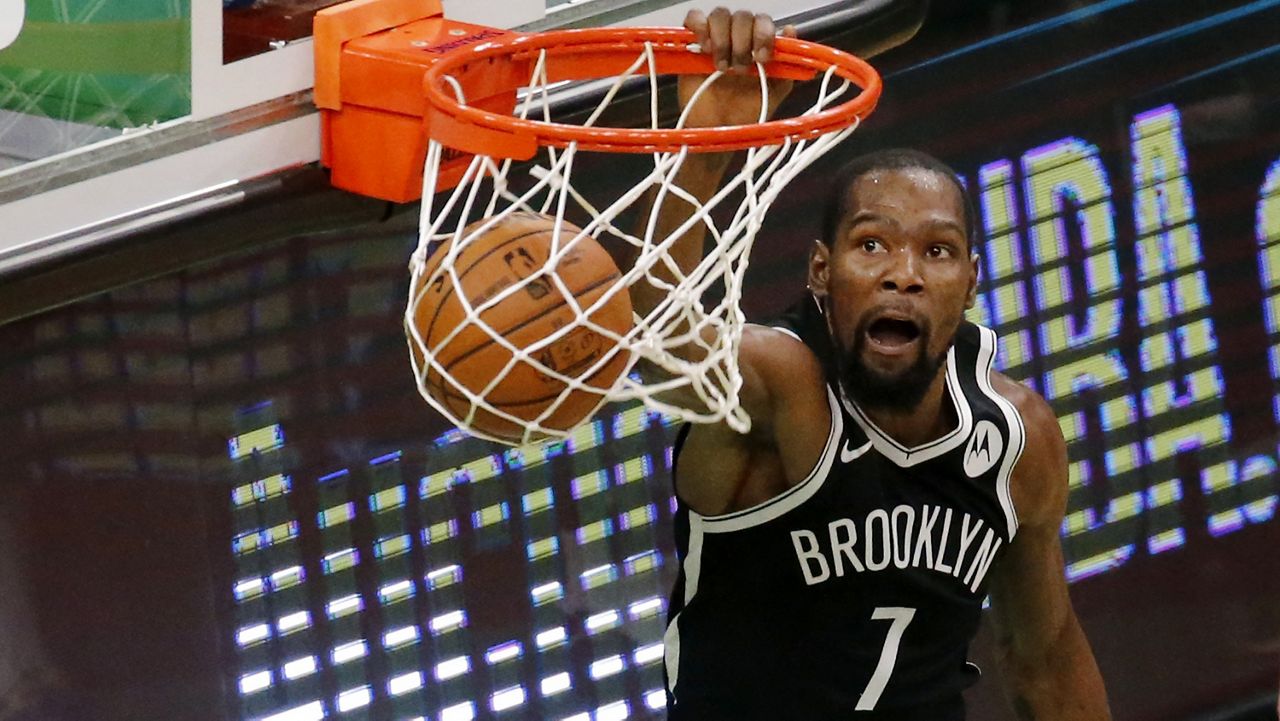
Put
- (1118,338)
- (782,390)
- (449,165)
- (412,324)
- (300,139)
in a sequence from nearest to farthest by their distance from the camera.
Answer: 1. (412,324)
2. (782,390)
3. (449,165)
4. (300,139)
5. (1118,338)

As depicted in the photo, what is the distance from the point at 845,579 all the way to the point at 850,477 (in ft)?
0.40

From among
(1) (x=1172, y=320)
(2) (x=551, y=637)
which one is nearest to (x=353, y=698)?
(2) (x=551, y=637)

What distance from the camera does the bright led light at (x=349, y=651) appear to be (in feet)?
10.5

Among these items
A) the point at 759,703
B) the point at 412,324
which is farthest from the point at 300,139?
the point at 759,703

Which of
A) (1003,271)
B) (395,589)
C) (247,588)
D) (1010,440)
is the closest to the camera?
(1010,440)

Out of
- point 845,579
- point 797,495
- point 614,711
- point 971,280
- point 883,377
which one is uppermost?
point 971,280

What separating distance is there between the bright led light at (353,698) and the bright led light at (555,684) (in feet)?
0.98

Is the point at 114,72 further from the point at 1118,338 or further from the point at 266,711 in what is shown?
the point at 1118,338

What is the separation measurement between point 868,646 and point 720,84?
0.68 m

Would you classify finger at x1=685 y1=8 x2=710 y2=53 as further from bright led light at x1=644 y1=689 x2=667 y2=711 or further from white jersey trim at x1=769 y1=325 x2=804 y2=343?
bright led light at x1=644 y1=689 x2=667 y2=711

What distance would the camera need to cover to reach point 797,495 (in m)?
2.31

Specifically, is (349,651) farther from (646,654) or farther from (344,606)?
(646,654)

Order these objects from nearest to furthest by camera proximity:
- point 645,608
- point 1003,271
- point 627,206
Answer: point 627,206, point 645,608, point 1003,271

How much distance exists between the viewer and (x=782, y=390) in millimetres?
2271
